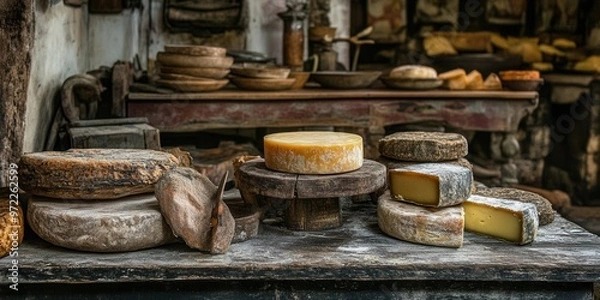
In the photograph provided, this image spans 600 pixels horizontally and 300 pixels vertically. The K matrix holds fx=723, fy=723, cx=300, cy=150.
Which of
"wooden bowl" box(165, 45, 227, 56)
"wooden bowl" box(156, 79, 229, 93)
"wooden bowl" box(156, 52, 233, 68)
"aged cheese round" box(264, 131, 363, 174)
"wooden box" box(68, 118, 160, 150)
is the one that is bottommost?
"wooden box" box(68, 118, 160, 150)

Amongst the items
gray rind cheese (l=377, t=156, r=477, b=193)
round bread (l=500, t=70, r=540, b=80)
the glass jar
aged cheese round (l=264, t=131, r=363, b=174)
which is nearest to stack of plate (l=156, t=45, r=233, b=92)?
the glass jar

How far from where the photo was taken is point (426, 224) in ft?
7.02

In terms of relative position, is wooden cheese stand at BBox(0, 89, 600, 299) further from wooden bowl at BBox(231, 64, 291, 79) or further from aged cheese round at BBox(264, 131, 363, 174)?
wooden bowl at BBox(231, 64, 291, 79)

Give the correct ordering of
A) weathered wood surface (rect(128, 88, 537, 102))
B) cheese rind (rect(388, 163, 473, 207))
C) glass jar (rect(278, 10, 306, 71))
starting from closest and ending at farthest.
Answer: cheese rind (rect(388, 163, 473, 207)) → weathered wood surface (rect(128, 88, 537, 102)) → glass jar (rect(278, 10, 306, 71))

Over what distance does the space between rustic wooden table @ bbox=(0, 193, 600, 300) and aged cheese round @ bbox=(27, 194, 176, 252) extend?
32 millimetres

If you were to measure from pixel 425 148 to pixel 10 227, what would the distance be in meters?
1.33

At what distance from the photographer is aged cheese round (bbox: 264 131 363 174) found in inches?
87.0

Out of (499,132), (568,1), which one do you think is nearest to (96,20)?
(499,132)

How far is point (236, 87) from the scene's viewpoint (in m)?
5.59

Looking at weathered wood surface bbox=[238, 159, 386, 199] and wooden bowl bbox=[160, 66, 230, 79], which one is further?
wooden bowl bbox=[160, 66, 230, 79]

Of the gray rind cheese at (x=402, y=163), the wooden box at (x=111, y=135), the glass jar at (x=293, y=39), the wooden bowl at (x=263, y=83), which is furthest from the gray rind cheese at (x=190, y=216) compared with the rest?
the glass jar at (x=293, y=39)

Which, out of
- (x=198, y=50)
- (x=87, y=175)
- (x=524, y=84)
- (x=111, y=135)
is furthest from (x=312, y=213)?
(x=524, y=84)

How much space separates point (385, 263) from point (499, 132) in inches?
154

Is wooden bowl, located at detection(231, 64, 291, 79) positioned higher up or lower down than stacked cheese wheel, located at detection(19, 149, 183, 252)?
higher up
